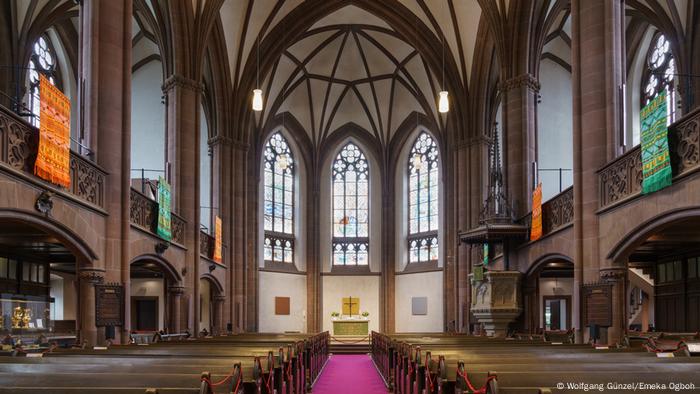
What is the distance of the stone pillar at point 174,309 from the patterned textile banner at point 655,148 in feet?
46.4

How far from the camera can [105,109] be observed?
52.0 ft

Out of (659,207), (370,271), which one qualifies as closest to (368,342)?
(370,271)

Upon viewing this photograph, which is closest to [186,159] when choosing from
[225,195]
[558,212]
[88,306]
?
[225,195]

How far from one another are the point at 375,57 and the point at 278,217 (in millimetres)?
10231

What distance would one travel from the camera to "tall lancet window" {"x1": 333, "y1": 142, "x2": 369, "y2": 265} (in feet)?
137

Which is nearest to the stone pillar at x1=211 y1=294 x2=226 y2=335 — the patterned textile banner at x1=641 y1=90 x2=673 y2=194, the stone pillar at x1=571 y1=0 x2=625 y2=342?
the stone pillar at x1=571 y1=0 x2=625 y2=342

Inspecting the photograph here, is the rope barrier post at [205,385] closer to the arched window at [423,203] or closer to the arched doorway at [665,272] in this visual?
Result: the arched doorway at [665,272]

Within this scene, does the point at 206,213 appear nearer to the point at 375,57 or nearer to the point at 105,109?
the point at 375,57

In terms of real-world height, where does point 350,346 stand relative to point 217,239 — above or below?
below

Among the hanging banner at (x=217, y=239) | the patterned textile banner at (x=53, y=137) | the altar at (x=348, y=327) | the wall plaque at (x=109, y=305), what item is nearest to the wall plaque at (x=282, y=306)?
the altar at (x=348, y=327)

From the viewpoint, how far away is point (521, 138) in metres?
23.3

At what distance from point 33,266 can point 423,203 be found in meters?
23.3

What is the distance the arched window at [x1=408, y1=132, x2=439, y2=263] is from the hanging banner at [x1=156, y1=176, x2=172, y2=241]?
2112 cm

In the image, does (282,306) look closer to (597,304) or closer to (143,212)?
(143,212)
